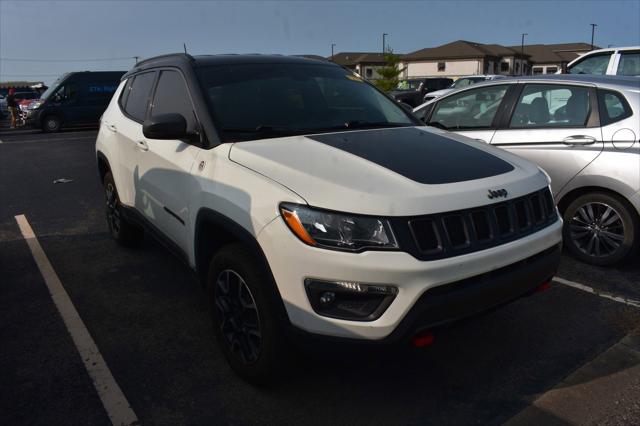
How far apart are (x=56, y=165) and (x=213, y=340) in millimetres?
9744

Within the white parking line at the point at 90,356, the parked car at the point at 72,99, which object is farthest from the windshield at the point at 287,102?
the parked car at the point at 72,99

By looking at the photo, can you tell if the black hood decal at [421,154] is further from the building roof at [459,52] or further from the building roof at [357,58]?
the building roof at [357,58]

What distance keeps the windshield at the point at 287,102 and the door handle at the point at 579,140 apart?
173 centimetres

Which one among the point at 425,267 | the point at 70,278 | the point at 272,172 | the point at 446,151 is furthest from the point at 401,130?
the point at 70,278

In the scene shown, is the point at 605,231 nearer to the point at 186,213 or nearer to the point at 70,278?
the point at 186,213

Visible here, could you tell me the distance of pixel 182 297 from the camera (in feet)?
14.0

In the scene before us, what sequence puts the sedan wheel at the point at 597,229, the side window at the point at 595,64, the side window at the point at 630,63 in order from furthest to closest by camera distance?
the side window at the point at 595,64 → the side window at the point at 630,63 → the sedan wheel at the point at 597,229

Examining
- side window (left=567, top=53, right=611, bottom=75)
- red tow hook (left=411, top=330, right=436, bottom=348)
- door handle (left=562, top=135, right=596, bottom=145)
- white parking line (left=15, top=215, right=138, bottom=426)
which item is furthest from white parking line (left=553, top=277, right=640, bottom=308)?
side window (left=567, top=53, right=611, bottom=75)

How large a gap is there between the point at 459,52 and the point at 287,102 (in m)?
71.7

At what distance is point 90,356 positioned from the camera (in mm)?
3334

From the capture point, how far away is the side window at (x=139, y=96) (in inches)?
173

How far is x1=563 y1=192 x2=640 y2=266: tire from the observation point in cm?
453

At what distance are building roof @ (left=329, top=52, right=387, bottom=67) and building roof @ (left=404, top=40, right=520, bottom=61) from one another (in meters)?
6.07

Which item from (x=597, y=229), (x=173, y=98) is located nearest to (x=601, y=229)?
(x=597, y=229)
